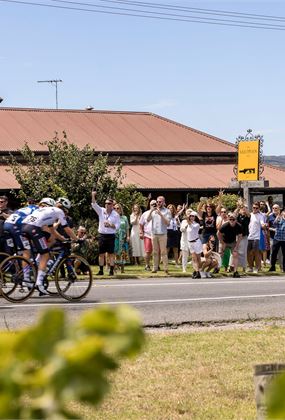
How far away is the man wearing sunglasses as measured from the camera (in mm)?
21062

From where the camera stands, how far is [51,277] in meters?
14.5

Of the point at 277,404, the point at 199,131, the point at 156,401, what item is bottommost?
the point at 156,401

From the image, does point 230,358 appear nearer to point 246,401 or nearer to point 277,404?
point 246,401

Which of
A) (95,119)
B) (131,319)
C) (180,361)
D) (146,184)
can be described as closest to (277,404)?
(131,319)

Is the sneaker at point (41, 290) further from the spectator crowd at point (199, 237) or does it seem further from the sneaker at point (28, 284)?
the spectator crowd at point (199, 237)

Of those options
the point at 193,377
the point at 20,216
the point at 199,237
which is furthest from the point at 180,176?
the point at 193,377

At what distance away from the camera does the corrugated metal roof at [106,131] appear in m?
34.6

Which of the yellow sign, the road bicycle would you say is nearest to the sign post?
the yellow sign

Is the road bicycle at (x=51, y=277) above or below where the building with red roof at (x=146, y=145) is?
below

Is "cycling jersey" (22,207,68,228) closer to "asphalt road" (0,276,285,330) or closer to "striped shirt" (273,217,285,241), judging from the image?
"asphalt road" (0,276,285,330)

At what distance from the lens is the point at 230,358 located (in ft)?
27.5

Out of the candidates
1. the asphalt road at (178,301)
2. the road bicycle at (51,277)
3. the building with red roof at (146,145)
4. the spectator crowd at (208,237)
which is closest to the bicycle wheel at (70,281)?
the road bicycle at (51,277)

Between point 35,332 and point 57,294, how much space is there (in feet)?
44.9

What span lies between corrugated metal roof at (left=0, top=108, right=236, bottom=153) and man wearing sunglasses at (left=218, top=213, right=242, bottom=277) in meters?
13.3
